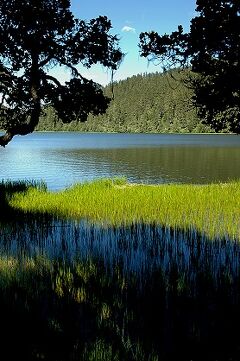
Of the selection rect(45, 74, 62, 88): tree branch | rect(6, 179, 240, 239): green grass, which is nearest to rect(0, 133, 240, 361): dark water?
rect(6, 179, 240, 239): green grass

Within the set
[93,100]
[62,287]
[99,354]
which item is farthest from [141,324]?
[93,100]

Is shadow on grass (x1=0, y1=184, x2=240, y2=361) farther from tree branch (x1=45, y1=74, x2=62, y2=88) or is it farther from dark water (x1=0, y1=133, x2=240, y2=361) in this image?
tree branch (x1=45, y1=74, x2=62, y2=88)

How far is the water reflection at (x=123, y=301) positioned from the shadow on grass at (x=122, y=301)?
0.05ft

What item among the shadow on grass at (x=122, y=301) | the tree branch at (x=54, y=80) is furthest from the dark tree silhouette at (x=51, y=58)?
the shadow on grass at (x=122, y=301)

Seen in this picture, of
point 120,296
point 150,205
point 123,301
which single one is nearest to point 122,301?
point 123,301

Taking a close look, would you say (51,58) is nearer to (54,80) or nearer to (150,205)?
(54,80)

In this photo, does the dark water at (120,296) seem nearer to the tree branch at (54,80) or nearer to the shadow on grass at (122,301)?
the shadow on grass at (122,301)

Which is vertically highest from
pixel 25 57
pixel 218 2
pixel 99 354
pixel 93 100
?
pixel 218 2

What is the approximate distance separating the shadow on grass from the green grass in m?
2.79

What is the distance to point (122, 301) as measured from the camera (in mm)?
6949

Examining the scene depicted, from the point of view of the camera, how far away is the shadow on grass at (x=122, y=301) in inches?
214

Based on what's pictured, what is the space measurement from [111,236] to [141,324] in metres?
6.44

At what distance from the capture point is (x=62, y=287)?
24.6 ft

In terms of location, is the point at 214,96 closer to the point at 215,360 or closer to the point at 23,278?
the point at 23,278
